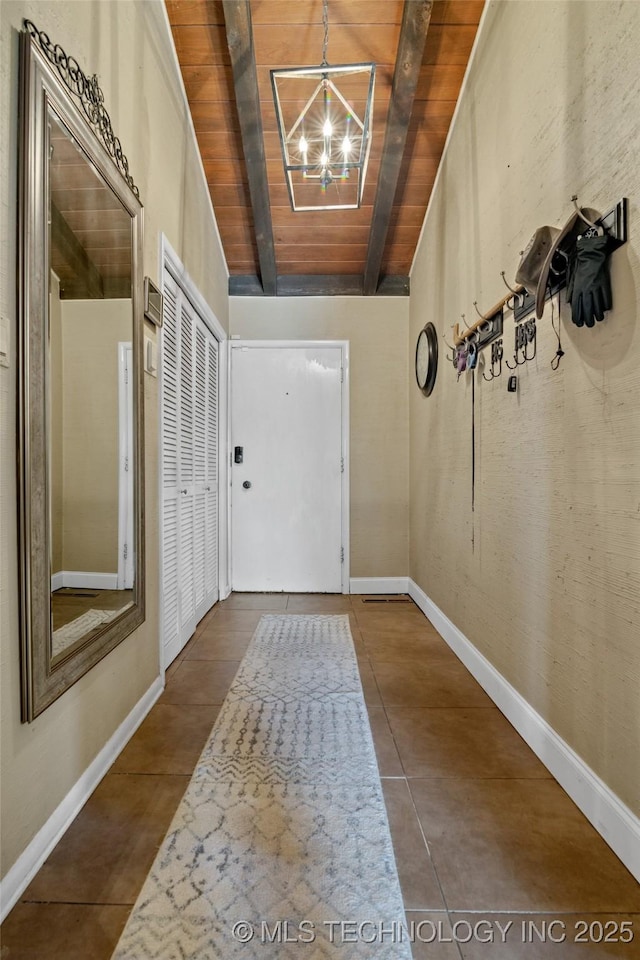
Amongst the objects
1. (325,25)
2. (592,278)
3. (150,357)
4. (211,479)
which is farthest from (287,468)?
(592,278)

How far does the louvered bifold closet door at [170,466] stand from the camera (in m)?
2.22

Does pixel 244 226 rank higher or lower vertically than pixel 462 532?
higher

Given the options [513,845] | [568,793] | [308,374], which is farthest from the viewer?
[308,374]

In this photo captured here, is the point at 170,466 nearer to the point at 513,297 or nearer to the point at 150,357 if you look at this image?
the point at 150,357

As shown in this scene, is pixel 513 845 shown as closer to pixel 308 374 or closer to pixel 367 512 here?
pixel 367 512

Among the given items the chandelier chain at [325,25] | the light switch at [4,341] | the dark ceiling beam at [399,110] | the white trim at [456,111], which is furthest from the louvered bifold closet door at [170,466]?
the white trim at [456,111]

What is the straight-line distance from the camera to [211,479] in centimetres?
336

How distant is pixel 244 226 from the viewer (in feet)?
10.6

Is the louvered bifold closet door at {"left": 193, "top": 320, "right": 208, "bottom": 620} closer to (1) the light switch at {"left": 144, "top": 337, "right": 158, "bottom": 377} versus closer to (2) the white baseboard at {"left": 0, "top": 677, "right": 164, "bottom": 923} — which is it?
(1) the light switch at {"left": 144, "top": 337, "right": 158, "bottom": 377}

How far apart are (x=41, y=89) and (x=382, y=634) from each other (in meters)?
2.73

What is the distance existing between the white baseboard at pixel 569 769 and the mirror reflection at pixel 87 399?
1.51 meters

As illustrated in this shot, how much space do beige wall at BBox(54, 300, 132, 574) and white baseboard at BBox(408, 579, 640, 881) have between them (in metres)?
1.58

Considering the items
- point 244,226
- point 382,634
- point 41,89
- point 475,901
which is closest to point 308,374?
point 244,226

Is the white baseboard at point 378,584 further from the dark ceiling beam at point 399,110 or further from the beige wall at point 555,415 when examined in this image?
the dark ceiling beam at point 399,110
